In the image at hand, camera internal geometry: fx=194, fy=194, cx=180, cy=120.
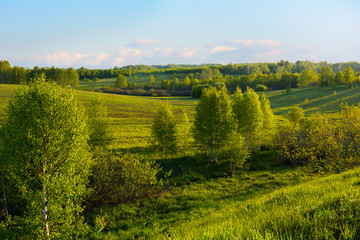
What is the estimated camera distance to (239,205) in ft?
42.8

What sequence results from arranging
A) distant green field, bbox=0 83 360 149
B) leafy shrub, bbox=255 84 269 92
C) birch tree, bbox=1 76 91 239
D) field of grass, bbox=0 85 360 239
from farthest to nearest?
leafy shrub, bbox=255 84 269 92
distant green field, bbox=0 83 360 149
birch tree, bbox=1 76 91 239
field of grass, bbox=0 85 360 239

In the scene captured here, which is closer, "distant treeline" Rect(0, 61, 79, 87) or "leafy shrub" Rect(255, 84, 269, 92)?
"distant treeline" Rect(0, 61, 79, 87)

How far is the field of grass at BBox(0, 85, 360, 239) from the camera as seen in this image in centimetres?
464

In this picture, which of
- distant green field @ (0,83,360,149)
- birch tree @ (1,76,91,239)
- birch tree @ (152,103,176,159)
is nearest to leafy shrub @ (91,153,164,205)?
birch tree @ (1,76,91,239)

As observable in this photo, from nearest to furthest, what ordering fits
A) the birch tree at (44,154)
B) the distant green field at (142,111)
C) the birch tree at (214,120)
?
the birch tree at (44,154) → the birch tree at (214,120) → the distant green field at (142,111)

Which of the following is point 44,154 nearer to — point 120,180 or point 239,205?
point 120,180

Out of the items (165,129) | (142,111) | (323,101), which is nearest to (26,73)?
(142,111)

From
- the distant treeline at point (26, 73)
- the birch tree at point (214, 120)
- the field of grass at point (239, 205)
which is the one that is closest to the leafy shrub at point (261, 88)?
the field of grass at point (239, 205)

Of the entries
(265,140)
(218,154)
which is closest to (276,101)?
(265,140)

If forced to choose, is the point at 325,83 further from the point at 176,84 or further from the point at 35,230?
the point at 35,230

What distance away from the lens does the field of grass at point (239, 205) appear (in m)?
4.64

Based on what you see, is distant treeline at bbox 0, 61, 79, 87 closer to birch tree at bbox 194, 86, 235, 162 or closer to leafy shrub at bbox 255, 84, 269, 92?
birch tree at bbox 194, 86, 235, 162

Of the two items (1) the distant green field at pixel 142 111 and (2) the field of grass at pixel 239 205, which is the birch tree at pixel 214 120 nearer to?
(2) the field of grass at pixel 239 205

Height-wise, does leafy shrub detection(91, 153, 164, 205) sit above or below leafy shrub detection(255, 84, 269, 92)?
below
